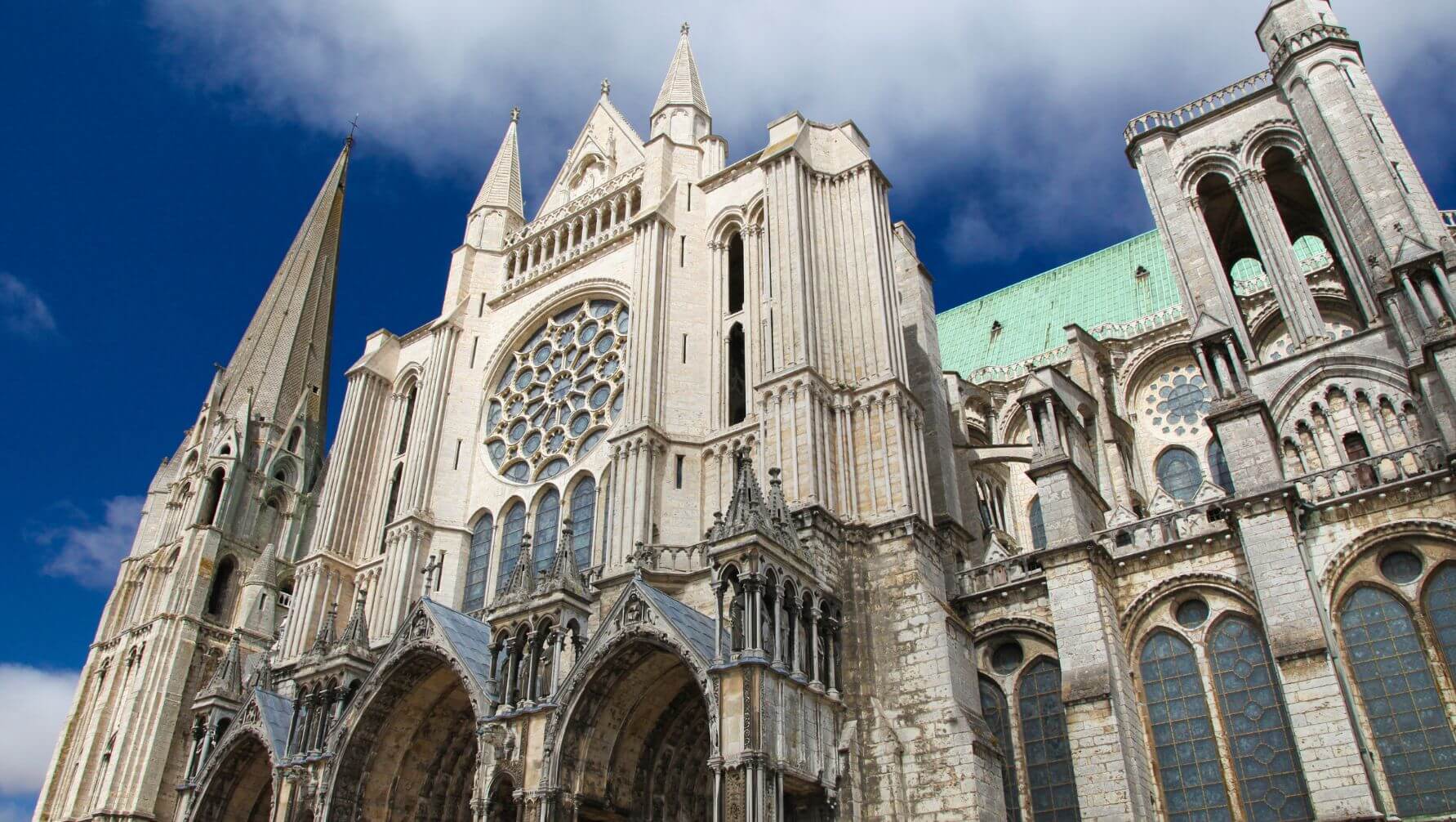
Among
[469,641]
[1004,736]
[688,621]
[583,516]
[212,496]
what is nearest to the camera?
[688,621]

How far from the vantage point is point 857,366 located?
63.3ft

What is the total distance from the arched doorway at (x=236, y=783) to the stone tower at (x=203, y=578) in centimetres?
135

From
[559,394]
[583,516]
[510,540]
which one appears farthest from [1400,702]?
[559,394]

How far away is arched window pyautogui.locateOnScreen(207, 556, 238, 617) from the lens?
3188cm

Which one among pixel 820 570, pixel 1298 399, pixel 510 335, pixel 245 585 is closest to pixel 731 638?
pixel 820 570

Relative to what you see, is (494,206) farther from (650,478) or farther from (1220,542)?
(1220,542)

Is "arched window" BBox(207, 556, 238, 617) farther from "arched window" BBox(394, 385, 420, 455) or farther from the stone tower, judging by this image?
"arched window" BBox(394, 385, 420, 455)

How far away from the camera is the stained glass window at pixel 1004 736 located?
637 inches

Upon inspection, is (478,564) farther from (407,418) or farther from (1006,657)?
(1006,657)

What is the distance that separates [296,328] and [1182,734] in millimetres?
34195

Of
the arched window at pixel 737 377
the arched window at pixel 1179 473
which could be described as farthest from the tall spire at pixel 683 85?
the arched window at pixel 1179 473

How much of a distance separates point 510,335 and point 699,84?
7.85 m

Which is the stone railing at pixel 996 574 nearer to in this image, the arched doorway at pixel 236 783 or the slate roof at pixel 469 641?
the slate roof at pixel 469 641

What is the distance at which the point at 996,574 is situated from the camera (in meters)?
18.0
